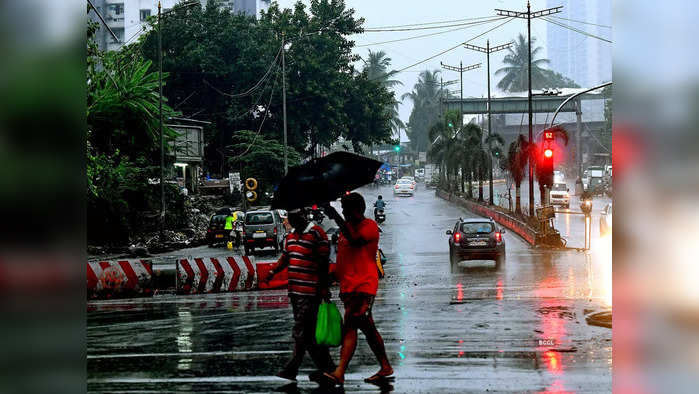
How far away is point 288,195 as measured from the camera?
947cm

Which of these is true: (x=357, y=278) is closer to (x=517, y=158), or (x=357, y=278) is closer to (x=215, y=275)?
(x=215, y=275)

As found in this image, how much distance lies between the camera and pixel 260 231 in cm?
3988

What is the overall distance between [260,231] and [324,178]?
30.7 m

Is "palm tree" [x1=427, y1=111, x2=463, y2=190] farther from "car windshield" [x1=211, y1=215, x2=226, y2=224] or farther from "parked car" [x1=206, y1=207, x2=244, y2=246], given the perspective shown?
"parked car" [x1=206, y1=207, x2=244, y2=246]

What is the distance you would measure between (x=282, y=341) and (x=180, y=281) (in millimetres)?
12003

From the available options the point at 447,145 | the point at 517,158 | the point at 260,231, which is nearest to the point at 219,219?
the point at 260,231

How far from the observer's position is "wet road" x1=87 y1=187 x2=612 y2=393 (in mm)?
9086

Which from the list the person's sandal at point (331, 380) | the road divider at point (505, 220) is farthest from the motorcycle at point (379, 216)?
the person's sandal at point (331, 380)

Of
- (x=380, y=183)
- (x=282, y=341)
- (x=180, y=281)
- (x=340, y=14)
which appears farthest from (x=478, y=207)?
(x=380, y=183)

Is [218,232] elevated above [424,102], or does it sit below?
below

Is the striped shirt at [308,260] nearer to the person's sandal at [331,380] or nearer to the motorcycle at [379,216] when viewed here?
the person's sandal at [331,380]

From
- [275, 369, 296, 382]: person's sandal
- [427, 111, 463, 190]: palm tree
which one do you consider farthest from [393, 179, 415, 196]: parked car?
[275, 369, 296, 382]: person's sandal

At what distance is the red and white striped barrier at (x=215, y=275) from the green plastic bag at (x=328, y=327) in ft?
48.9
